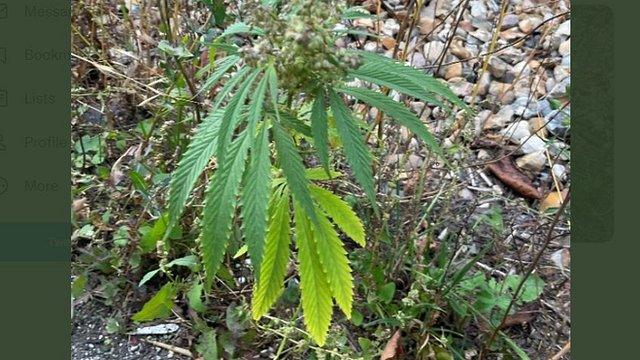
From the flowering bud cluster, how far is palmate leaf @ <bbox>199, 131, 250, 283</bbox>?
0.19 meters

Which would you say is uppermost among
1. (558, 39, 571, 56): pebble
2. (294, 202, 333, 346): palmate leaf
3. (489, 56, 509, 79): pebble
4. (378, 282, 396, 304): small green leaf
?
(558, 39, 571, 56): pebble

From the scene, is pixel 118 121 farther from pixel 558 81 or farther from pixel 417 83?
pixel 558 81

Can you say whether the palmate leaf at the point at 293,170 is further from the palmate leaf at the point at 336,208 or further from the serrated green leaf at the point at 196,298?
the serrated green leaf at the point at 196,298

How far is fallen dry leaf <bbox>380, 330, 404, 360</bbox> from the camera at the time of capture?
78.5 inches

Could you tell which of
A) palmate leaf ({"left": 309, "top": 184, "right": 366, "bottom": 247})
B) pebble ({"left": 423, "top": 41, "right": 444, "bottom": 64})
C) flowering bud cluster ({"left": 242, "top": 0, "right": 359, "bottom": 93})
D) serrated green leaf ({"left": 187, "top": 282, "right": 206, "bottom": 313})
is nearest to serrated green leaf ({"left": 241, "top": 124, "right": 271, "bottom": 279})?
flowering bud cluster ({"left": 242, "top": 0, "right": 359, "bottom": 93})

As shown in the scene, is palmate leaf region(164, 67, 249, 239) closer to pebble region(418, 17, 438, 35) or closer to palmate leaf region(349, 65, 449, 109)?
palmate leaf region(349, 65, 449, 109)

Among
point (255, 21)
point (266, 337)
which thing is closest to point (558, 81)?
point (266, 337)

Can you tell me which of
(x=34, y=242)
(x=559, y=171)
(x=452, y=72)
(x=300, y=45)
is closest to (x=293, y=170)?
(x=300, y=45)

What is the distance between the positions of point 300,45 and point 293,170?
0.74 feet

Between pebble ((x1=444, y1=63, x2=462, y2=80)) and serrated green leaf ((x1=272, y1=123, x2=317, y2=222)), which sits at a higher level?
pebble ((x1=444, y1=63, x2=462, y2=80))

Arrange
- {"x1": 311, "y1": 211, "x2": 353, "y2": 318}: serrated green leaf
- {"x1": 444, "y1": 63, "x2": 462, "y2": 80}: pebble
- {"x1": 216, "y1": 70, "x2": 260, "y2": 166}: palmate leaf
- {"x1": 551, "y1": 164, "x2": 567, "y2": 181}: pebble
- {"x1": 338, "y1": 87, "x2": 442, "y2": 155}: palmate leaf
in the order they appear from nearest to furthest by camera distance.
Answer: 1. {"x1": 216, "y1": 70, "x2": 260, "y2": 166}: palmate leaf
2. {"x1": 338, "y1": 87, "x2": 442, "y2": 155}: palmate leaf
3. {"x1": 311, "y1": 211, "x2": 353, "y2": 318}: serrated green leaf
4. {"x1": 551, "y1": 164, "x2": 567, "y2": 181}: pebble
5. {"x1": 444, "y1": 63, "x2": 462, "y2": 80}: pebble

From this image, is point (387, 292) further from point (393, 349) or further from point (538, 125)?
point (538, 125)

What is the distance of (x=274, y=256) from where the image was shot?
1653mm

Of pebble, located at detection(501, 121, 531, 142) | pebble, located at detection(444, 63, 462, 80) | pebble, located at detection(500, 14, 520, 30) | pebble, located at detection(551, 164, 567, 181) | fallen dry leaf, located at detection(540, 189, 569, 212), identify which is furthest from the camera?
pebble, located at detection(500, 14, 520, 30)
